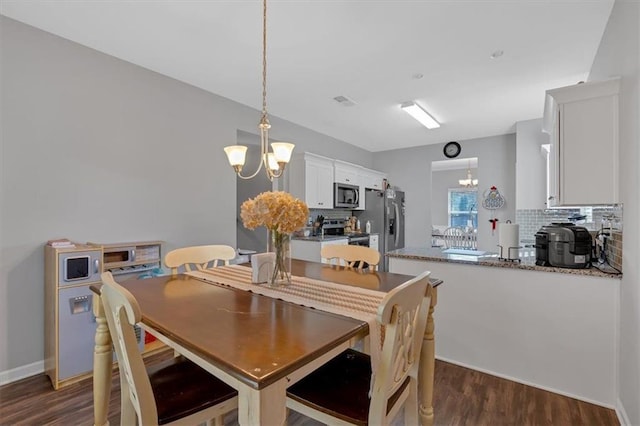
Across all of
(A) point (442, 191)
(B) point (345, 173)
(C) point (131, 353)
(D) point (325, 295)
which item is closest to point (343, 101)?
(B) point (345, 173)

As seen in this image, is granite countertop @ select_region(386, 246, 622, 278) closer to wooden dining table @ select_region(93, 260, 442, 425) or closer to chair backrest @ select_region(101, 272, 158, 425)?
wooden dining table @ select_region(93, 260, 442, 425)

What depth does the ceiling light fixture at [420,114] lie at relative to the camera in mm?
3922

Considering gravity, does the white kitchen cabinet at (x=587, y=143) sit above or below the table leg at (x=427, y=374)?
above

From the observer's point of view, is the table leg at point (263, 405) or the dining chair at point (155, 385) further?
the dining chair at point (155, 385)

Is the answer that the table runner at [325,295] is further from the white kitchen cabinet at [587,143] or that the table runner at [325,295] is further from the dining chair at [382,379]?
the white kitchen cabinet at [587,143]

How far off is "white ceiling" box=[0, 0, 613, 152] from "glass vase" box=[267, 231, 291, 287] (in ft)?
5.23

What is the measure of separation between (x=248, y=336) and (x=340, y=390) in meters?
0.49

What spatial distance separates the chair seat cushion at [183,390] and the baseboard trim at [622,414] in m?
2.16

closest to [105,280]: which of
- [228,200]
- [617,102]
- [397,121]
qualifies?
[228,200]

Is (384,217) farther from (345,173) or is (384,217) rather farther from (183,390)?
(183,390)

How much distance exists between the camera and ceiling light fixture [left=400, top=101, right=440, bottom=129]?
3922 millimetres

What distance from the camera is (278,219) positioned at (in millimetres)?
1532

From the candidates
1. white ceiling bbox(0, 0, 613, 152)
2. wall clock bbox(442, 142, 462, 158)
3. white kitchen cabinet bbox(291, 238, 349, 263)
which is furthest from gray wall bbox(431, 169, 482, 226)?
white kitchen cabinet bbox(291, 238, 349, 263)

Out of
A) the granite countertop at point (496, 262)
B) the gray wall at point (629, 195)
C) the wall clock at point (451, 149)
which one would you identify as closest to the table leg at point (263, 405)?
the gray wall at point (629, 195)
